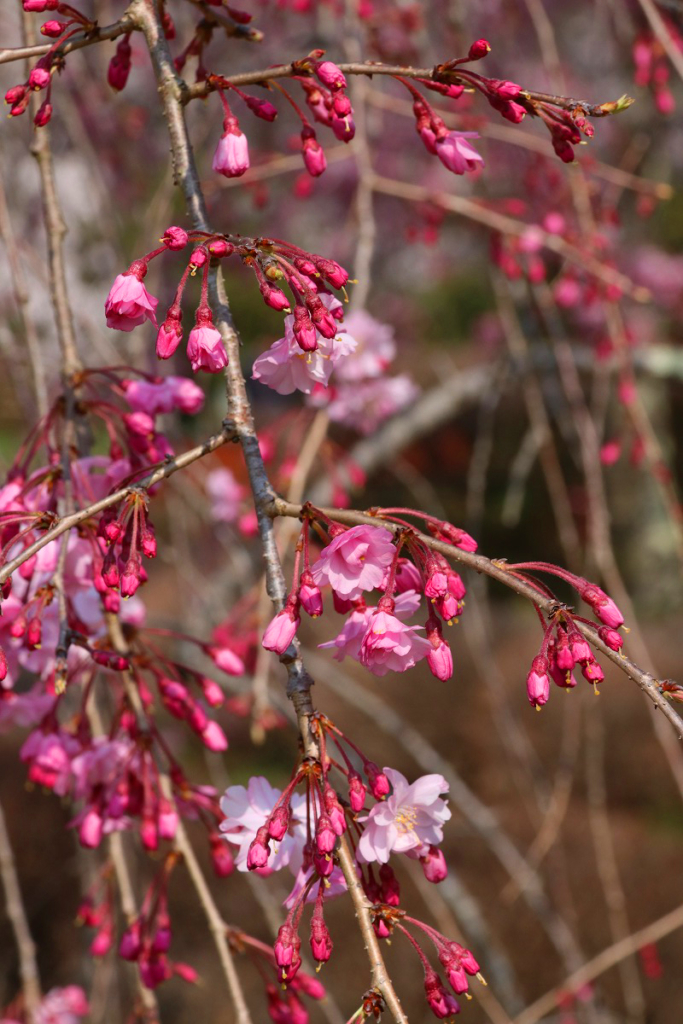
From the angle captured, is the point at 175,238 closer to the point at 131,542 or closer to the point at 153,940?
the point at 131,542

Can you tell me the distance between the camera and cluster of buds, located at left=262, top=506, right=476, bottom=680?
85cm

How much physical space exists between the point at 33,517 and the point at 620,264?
6.86 metres

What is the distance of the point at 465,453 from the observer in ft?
30.4

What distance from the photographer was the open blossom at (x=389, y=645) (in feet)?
2.84

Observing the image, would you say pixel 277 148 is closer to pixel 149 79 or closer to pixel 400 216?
pixel 149 79

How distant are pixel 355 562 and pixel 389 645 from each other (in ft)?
0.30

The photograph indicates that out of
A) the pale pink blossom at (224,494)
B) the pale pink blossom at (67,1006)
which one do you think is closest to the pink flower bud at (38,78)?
the pale pink blossom at (224,494)

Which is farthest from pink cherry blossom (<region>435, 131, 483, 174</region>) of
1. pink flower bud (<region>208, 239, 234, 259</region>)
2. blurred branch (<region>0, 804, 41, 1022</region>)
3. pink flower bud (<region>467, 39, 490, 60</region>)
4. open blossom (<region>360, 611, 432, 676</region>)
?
Answer: blurred branch (<region>0, 804, 41, 1022</region>)

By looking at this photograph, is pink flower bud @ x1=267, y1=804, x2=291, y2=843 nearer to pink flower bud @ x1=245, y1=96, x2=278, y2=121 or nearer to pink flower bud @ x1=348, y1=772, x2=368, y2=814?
pink flower bud @ x1=348, y1=772, x2=368, y2=814

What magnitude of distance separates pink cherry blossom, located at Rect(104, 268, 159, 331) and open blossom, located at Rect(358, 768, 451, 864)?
0.52 metres

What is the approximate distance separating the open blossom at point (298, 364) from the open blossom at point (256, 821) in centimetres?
44

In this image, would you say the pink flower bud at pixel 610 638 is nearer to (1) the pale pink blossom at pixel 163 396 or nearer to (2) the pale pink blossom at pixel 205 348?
(2) the pale pink blossom at pixel 205 348

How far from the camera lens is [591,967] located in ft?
6.45

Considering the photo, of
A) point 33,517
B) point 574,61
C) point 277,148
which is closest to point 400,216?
point 574,61
